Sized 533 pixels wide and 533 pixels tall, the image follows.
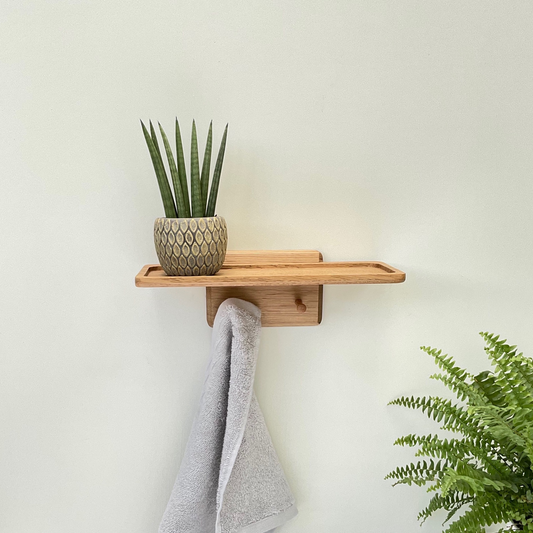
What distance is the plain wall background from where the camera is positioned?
2.52 feet

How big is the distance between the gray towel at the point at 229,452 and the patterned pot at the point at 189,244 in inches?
4.3

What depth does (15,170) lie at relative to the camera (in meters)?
0.77

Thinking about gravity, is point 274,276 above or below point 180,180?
below

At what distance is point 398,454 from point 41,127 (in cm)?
81

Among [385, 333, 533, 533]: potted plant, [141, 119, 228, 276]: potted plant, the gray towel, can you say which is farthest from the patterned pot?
[385, 333, 533, 533]: potted plant

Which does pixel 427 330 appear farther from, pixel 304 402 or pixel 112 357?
pixel 112 357

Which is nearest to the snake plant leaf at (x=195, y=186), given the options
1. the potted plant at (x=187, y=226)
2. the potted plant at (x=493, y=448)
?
the potted plant at (x=187, y=226)

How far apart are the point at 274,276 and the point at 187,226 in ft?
0.45

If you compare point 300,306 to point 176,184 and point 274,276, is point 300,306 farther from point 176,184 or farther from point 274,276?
point 176,184

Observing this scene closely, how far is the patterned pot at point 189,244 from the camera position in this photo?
25.8 inches

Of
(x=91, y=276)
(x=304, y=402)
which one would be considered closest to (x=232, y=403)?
(x=304, y=402)

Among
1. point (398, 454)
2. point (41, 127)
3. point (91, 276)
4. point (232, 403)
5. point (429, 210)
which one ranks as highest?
point (41, 127)

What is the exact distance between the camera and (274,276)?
68 cm

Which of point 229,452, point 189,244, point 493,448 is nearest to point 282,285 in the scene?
point 189,244
